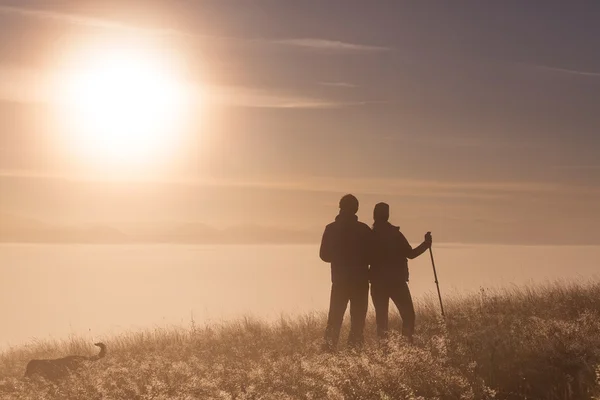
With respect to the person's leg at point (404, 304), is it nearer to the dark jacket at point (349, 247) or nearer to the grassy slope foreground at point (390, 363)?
the grassy slope foreground at point (390, 363)

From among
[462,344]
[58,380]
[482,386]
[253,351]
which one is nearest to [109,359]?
[58,380]

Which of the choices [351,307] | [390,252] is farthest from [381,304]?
[390,252]

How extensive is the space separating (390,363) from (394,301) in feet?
12.9

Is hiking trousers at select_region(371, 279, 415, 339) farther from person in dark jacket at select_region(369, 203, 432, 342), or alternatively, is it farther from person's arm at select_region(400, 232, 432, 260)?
person's arm at select_region(400, 232, 432, 260)

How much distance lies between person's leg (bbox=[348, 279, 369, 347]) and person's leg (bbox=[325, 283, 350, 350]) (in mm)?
160

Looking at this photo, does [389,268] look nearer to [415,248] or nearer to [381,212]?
[415,248]

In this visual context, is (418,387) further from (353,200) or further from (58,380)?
(58,380)

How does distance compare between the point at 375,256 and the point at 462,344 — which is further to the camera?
the point at 375,256

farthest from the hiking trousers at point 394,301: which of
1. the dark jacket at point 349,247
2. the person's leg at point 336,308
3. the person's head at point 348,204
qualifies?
the person's head at point 348,204

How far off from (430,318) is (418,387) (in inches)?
290

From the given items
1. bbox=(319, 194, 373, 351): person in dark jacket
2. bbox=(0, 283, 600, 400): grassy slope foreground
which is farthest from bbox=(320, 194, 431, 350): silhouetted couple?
bbox=(0, 283, 600, 400): grassy slope foreground

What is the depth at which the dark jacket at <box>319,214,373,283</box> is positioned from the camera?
14.9 meters

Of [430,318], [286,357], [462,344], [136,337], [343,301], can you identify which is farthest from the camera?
[136,337]

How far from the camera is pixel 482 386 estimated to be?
9672 millimetres
